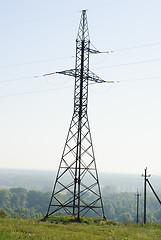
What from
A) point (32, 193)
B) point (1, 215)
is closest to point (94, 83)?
point (1, 215)

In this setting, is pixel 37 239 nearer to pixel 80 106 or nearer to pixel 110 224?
pixel 110 224

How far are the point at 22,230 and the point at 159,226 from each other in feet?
37.0

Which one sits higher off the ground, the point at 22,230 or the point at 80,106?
the point at 80,106

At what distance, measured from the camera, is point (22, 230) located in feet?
47.3

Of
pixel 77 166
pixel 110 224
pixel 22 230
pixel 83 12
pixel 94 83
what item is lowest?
pixel 110 224

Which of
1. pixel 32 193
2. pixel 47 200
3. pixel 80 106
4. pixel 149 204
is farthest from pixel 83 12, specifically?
pixel 149 204

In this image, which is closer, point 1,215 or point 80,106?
point 1,215

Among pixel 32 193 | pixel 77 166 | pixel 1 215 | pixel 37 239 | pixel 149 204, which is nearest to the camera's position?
pixel 37 239

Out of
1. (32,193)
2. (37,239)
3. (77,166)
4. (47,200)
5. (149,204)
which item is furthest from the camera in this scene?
(149,204)

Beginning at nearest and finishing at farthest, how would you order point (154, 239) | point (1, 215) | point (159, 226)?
point (154, 239) < point (159, 226) < point (1, 215)

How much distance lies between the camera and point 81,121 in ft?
86.4

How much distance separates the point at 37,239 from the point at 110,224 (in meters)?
10.9

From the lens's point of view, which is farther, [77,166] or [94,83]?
[94,83]

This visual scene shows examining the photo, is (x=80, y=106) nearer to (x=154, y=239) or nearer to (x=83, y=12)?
(x=83, y=12)
